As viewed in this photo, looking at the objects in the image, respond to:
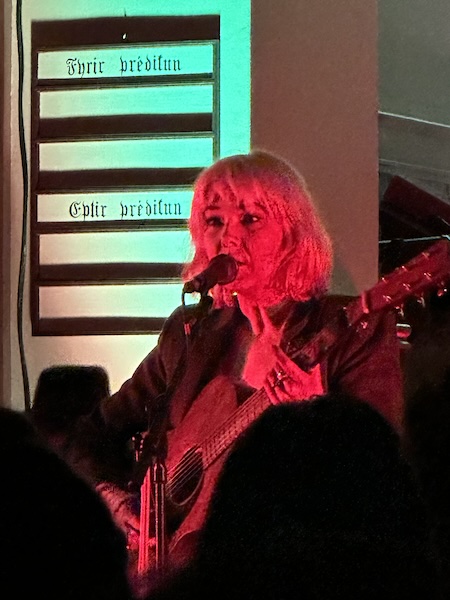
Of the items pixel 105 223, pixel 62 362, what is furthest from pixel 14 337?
pixel 105 223

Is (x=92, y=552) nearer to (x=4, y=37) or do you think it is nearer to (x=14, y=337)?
(x=14, y=337)

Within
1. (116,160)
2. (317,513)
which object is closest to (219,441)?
(317,513)

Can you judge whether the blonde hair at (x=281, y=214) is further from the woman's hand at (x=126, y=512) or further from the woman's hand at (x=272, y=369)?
the woman's hand at (x=126, y=512)

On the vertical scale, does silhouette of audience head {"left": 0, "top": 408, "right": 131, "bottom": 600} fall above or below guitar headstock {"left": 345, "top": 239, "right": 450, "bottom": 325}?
below

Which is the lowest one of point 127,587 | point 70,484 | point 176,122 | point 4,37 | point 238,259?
point 127,587

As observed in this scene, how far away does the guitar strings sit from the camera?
Result: 0.86 metres

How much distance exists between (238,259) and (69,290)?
0.20 m

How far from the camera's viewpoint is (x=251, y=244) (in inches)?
34.5

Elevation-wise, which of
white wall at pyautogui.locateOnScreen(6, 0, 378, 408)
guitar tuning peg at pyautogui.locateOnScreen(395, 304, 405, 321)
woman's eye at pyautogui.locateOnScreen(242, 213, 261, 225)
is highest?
white wall at pyautogui.locateOnScreen(6, 0, 378, 408)

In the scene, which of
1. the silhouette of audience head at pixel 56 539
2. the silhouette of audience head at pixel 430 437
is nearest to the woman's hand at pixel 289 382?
the silhouette of audience head at pixel 430 437

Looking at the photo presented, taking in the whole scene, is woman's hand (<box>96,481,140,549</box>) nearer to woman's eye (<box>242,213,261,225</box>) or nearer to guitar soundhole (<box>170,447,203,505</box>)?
guitar soundhole (<box>170,447,203,505</box>)

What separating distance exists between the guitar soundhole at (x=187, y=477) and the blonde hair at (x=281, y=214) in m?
0.17

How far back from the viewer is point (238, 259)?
88 centimetres

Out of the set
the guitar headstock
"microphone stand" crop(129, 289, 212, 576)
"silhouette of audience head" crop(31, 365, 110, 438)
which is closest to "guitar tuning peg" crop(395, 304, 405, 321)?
the guitar headstock
